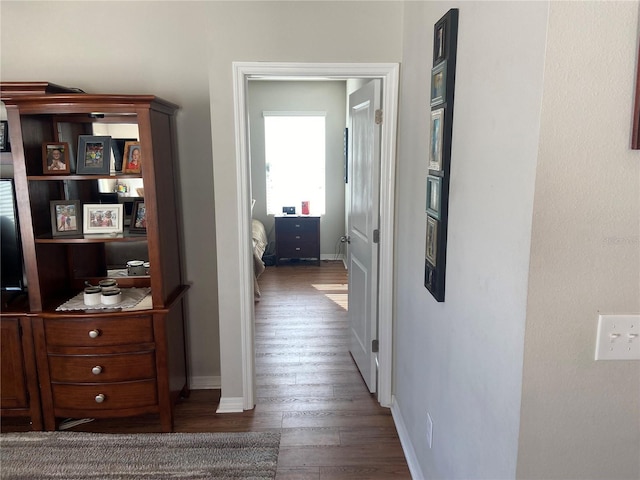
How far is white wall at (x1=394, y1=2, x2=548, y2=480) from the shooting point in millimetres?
1153

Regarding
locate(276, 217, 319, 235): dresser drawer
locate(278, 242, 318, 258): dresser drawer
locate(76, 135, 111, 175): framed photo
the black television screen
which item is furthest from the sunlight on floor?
the black television screen

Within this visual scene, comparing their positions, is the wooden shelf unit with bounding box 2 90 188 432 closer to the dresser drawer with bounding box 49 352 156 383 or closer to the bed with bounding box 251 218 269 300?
the dresser drawer with bounding box 49 352 156 383

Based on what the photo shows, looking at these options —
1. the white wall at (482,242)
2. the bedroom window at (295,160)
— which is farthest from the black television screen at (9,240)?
the bedroom window at (295,160)

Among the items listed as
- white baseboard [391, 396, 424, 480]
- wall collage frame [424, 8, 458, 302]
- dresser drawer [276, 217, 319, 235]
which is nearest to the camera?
wall collage frame [424, 8, 458, 302]

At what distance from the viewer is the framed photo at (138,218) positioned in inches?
111

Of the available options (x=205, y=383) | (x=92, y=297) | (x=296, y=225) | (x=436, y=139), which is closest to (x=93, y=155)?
(x=92, y=297)

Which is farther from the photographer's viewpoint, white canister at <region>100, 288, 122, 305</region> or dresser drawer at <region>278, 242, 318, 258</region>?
dresser drawer at <region>278, 242, 318, 258</region>

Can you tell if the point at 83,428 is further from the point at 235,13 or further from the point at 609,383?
the point at 609,383

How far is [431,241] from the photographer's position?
192 cm

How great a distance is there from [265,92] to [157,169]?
14.2 feet

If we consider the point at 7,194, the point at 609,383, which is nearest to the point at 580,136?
the point at 609,383

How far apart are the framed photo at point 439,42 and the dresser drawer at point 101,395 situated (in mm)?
2177

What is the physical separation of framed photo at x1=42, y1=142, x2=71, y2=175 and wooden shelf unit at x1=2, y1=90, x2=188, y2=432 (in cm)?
3

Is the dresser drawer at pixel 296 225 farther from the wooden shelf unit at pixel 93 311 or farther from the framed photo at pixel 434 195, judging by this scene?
the framed photo at pixel 434 195
